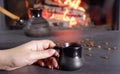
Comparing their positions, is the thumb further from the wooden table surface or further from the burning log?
the burning log

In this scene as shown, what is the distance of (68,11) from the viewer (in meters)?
2.43

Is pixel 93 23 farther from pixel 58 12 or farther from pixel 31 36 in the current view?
pixel 31 36

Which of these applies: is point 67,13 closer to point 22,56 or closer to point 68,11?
point 68,11

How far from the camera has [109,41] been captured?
1888 mm

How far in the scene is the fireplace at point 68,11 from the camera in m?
2.40

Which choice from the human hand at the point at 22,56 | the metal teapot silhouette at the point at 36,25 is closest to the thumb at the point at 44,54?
the human hand at the point at 22,56

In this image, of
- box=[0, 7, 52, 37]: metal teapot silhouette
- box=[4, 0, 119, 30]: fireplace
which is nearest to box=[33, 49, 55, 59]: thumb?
box=[0, 7, 52, 37]: metal teapot silhouette

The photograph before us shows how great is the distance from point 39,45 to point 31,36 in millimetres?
712

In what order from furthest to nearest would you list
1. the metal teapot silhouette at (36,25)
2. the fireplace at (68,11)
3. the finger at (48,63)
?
the fireplace at (68,11) < the metal teapot silhouette at (36,25) < the finger at (48,63)

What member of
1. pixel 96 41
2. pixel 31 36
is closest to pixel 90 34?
pixel 96 41

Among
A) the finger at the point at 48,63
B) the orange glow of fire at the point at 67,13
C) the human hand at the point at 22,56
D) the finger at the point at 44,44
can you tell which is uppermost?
the orange glow of fire at the point at 67,13

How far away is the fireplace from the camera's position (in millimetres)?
2398

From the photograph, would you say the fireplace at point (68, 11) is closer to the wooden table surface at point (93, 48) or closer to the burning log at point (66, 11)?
the burning log at point (66, 11)

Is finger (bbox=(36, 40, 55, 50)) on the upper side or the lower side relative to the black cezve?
upper
